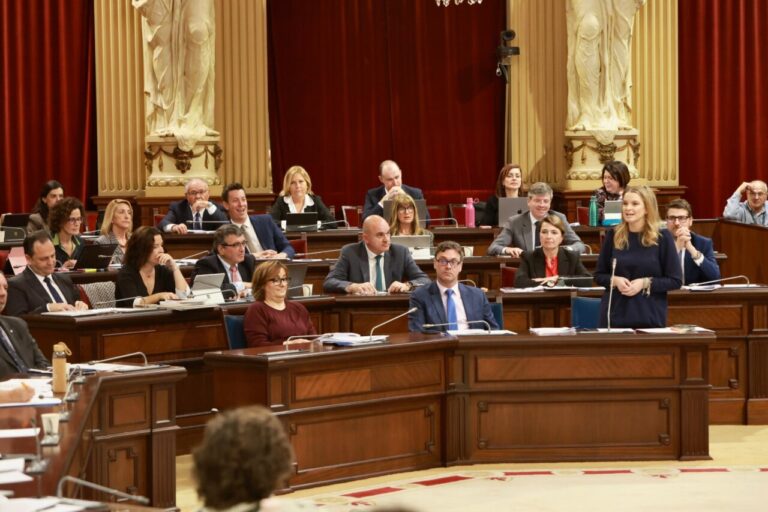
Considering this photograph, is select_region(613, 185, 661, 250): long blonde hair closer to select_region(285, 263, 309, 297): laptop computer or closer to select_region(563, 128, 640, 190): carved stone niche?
select_region(285, 263, 309, 297): laptop computer

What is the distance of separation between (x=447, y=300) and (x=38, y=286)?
226 cm

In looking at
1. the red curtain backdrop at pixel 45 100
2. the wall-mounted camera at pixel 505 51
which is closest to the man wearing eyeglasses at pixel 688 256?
the wall-mounted camera at pixel 505 51

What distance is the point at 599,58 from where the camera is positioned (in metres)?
13.4

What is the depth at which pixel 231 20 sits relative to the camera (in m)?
13.3

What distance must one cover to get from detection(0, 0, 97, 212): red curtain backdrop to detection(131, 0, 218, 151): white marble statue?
0.80 m

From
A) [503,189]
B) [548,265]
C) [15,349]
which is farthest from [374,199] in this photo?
[15,349]

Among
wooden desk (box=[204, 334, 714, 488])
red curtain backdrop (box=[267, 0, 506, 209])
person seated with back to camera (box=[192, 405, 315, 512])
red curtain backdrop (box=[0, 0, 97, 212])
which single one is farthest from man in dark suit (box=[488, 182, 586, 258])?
person seated with back to camera (box=[192, 405, 315, 512])

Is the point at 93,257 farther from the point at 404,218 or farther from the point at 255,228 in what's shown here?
the point at 404,218

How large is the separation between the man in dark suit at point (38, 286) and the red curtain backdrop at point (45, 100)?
→ 17.8ft

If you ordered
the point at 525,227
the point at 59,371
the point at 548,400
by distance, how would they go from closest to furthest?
the point at 59,371
the point at 548,400
the point at 525,227

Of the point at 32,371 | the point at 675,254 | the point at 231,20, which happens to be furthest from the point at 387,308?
the point at 231,20

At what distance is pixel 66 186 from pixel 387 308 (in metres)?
5.66

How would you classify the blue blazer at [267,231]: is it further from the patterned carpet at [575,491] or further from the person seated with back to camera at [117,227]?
the patterned carpet at [575,491]

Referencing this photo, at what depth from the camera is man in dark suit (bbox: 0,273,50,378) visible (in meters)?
6.43
